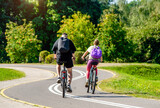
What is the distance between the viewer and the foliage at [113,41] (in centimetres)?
2869

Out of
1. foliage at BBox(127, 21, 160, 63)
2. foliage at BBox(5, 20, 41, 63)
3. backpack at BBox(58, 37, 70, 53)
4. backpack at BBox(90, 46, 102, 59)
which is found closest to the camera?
backpack at BBox(58, 37, 70, 53)

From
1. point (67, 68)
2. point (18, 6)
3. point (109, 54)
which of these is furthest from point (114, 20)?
point (67, 68)

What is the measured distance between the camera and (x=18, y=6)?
38.5m

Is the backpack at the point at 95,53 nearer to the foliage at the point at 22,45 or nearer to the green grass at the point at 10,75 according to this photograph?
the green grass at the point at 10,75

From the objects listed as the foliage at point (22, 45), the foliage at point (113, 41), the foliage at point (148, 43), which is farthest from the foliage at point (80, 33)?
the foliage at point (148, 43)

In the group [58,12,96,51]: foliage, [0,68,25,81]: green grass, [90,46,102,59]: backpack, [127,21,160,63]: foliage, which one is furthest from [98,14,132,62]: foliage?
[90,46,102,59]: backpack

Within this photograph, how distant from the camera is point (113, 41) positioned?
28.9m

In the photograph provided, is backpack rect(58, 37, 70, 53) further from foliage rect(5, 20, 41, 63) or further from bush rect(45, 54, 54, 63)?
foliage rect(5, 20, 41, 63)

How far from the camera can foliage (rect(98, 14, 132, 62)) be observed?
28.7 m

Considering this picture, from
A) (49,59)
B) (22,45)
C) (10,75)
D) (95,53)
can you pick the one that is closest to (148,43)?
(49,59)

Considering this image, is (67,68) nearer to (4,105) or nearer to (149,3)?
(4,105)

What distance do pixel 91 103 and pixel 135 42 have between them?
25.7 m

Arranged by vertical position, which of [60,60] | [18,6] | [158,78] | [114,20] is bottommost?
[158,78]

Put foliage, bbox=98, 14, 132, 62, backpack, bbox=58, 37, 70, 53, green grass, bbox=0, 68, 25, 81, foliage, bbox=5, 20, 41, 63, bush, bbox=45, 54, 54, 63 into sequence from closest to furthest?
backpack, bbox=58, 37, 70, 53, green grass, bbox=0, 68, 25, 81, foliage, bbox=98, 14, 132, 62, bush, bbox=45, 54, 54, 63, foliage, bbox=5, 20, 41, 63
